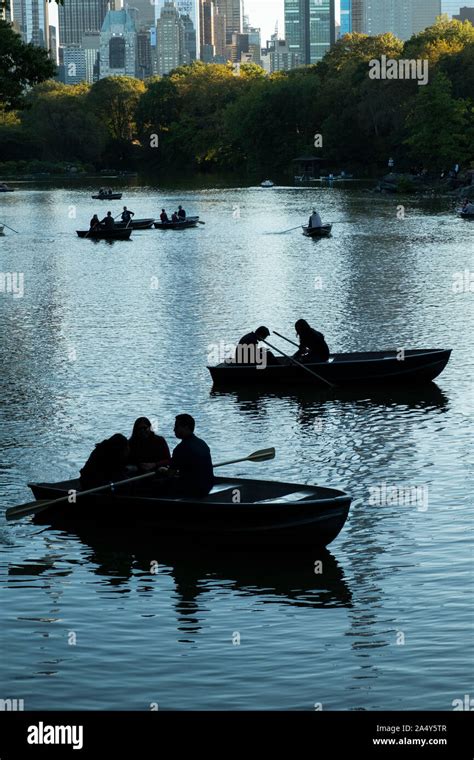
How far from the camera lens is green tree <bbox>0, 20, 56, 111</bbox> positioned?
151 ft

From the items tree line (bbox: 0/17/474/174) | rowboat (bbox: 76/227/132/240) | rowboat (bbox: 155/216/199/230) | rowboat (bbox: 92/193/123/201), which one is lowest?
rowboat (bbox: 76/227/132/240)

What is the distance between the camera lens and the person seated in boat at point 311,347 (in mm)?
26047

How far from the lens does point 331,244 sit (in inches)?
2355

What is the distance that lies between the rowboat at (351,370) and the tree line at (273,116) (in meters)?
62.4

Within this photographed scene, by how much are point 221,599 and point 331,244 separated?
1786 inches

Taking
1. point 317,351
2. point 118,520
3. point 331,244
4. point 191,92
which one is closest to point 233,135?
point 191,92

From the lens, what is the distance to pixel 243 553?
55.0 feet

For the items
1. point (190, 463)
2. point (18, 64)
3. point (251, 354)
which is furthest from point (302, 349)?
point (18, 64)

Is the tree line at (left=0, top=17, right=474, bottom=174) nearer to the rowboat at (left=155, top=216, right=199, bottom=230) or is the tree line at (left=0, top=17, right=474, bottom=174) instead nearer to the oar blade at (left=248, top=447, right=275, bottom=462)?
the rowboat at (left=155, top=216, right=199, bottom=230)

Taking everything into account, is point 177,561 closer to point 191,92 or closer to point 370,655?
point 370,655

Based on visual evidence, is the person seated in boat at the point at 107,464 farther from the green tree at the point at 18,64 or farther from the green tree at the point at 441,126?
the green tree at the point at 441,126

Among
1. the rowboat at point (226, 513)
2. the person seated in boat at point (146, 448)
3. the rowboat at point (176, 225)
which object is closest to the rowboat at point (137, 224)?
the rowboat at point (176, 225)

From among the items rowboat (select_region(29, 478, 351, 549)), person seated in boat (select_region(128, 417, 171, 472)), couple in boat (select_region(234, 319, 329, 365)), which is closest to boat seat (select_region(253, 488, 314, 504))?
rowboat (select_region(29, 478, 351, 549))

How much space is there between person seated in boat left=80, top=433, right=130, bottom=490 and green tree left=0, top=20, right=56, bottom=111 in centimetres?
3081
